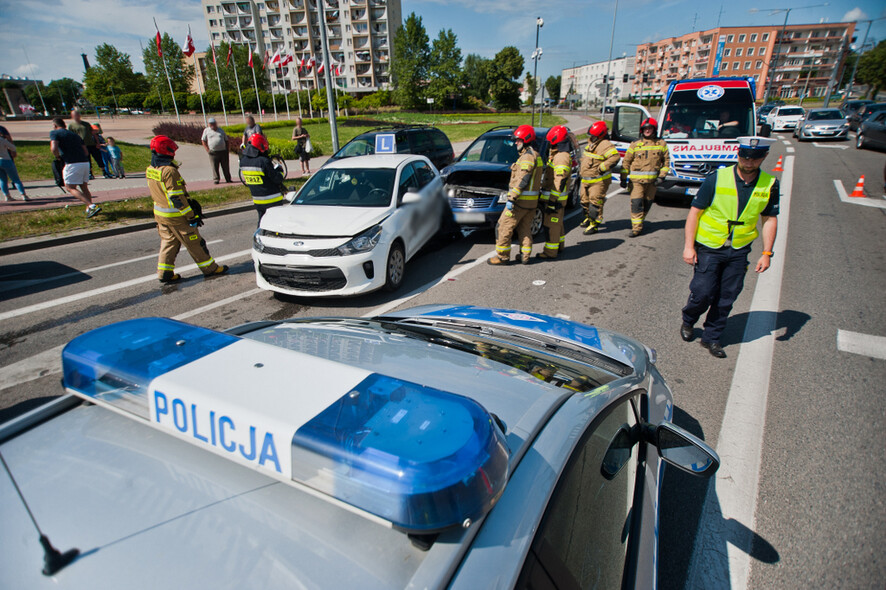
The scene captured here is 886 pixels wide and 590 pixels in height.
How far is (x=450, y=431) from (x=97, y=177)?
61.7ft

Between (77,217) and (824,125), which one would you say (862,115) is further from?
(77,217)

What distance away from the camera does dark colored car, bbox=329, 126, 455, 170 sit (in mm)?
10828

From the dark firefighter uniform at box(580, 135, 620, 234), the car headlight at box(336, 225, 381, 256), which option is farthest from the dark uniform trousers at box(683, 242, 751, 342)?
the dark firefighter uniform at box(580, 135, 620, 234)

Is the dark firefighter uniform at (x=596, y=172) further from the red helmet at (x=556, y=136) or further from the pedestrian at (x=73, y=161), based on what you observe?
the pedestrian at (x=73, y=161)

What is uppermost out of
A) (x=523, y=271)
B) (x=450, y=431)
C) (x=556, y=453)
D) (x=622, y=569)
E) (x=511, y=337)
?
(x=450, y=431)

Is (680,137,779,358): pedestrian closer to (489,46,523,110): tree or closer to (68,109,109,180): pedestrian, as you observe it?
(68,109,109,180): pedestrian

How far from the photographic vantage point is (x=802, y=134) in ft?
80.5

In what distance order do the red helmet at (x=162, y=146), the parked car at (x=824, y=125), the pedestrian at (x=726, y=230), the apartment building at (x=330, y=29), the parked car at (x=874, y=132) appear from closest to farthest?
the pedestrian at (x=726, y=230) → the red helmet at (x=162, y=146) → the parked car at (x=874, y=132) → the parked car at (x=824, y=125) → the apartment building at (x=330, y=29)

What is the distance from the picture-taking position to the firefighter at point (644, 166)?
7.94m

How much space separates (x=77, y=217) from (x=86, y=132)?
16.1 feet

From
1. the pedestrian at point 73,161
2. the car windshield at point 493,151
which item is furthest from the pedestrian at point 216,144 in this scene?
the car windshield at point 493,151

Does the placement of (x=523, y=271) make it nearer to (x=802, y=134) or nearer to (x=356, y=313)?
(x=356, y=313)

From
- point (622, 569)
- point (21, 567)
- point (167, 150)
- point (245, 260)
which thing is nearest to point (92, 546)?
point (21, 567)

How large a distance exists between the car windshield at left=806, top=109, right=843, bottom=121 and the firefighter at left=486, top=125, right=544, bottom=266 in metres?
27.4
